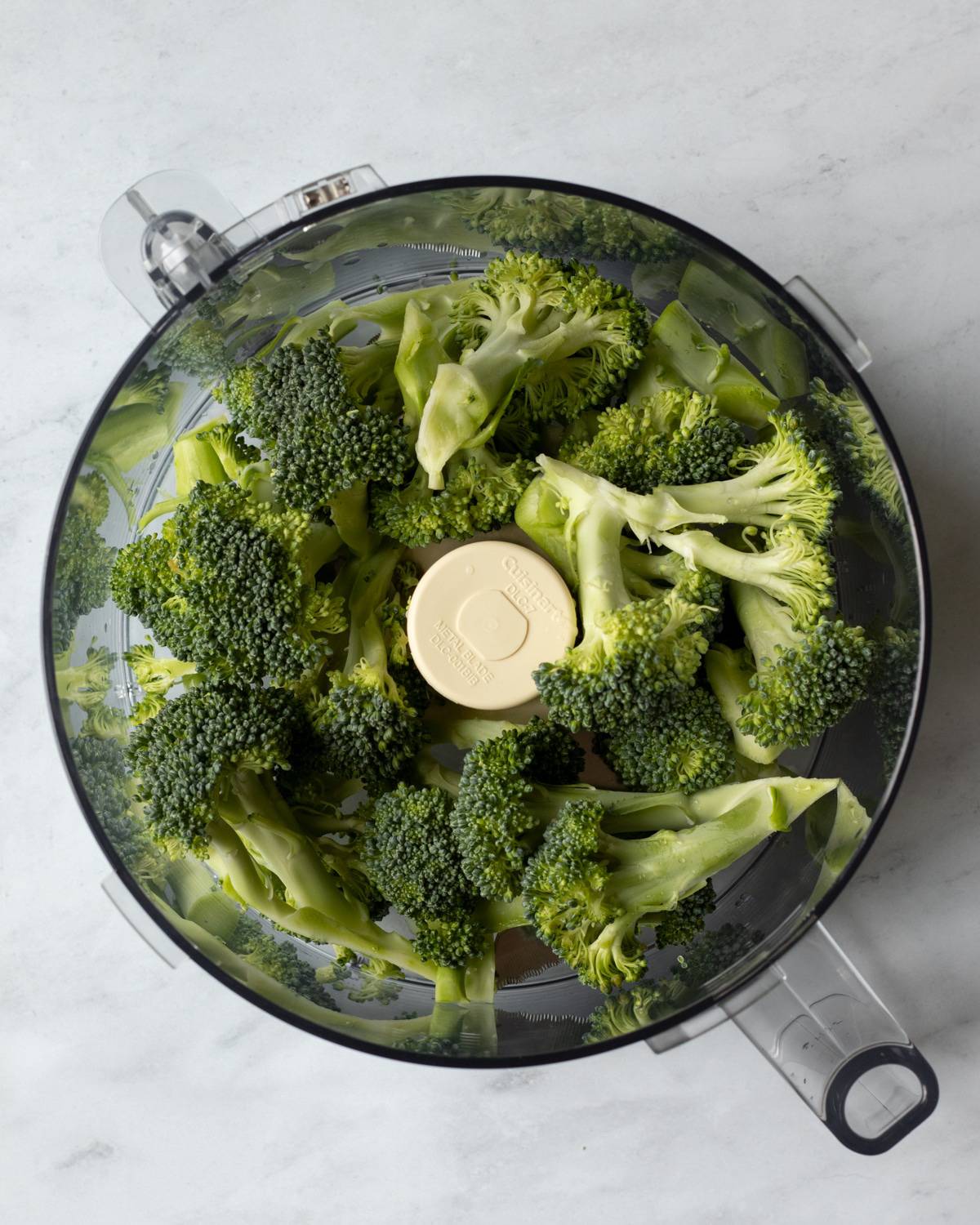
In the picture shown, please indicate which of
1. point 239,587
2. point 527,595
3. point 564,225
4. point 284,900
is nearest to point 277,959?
point 284,900

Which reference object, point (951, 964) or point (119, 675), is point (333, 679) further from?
point (951, 964)

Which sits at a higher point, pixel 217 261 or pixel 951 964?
pixel 217 261

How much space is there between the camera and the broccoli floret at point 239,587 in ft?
5.89

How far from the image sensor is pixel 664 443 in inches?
73.2

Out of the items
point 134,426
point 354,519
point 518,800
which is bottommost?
point 518,800

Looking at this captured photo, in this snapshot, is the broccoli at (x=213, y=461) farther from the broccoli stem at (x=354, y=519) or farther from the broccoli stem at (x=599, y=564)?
the broccoli stem at (x=599, y=564)

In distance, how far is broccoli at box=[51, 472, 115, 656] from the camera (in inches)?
74.0

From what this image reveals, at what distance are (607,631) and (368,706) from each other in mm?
434

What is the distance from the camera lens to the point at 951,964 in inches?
86.3

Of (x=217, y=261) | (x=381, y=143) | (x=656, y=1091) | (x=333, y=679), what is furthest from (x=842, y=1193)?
(x=381, y=143)

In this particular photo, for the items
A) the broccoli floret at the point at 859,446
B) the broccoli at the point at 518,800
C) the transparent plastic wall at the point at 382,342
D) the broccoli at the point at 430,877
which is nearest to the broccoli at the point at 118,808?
the transparent plastic wall at the point at 382,342

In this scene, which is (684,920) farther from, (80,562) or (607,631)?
(80,562)

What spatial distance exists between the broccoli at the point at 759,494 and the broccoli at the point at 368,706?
404 mm

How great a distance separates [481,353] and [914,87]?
1.06 meters
